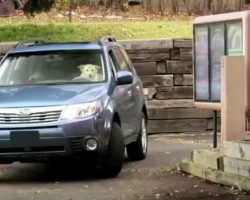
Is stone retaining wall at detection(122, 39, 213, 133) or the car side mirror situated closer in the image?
the car side mirror

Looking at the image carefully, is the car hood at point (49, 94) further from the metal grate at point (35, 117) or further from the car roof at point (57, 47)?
the car roof at point (57, 47)

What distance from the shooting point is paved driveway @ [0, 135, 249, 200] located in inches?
346

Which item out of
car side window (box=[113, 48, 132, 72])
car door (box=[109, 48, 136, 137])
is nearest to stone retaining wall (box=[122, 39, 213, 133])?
car side window (box=[113, 48, 132, 72])

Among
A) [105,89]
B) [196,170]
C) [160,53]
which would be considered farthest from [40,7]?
[196,170]

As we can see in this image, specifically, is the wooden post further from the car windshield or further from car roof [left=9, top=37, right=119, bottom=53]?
car roof [left=9, top=37, right=119, bottom=53]

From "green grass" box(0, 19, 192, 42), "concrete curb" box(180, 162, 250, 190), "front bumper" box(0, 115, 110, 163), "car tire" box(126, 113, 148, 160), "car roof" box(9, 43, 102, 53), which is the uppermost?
"car roof" box(9, 43, 102, 53)

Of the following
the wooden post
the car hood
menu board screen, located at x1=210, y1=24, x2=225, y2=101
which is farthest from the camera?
menu board screen, located at x1=210, y1=24, x2=225, y2=101

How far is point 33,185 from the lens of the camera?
9.70 m

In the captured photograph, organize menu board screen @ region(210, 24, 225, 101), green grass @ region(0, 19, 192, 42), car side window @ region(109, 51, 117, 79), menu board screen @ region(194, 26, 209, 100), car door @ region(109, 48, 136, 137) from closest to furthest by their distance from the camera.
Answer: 1. menu board screen @ region(210, 24, 225, 101)
2. menu board screen @ region(194, 26, 209, 100)
3. car door @ region(109, 48, 136, 137)
4. car side window @ region(109, 51, 117, 79)
5. green grass @ region(0, 19, 192, 42)

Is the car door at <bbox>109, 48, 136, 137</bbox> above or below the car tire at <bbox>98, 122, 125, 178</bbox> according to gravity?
above

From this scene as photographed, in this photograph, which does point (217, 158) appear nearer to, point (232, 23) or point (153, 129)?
point (232, 23)

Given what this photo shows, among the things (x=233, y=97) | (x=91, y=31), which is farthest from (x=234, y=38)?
(x=91, y=31)

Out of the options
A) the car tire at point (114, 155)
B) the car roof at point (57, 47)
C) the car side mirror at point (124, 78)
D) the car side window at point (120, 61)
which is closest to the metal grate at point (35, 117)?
the car tire at point (114, 155)

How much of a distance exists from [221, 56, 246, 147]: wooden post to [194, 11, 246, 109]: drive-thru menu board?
31 cm
